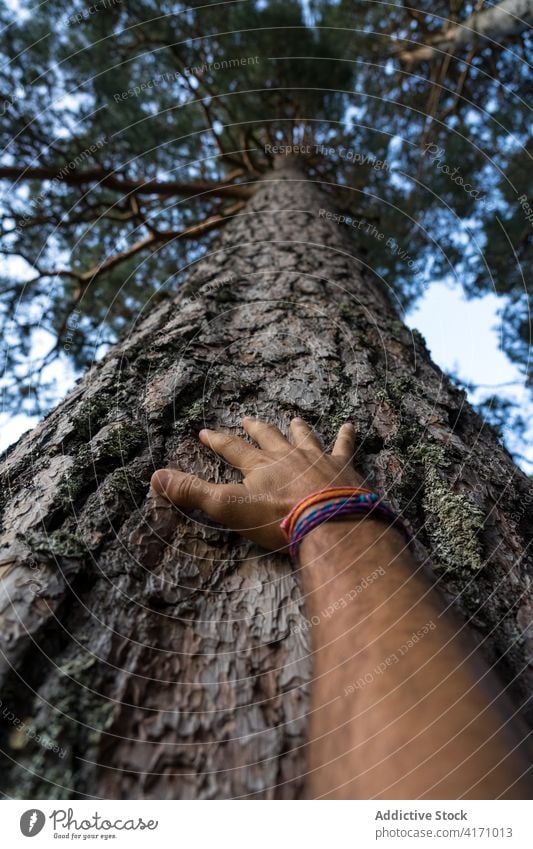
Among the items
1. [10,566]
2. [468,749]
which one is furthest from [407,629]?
[10,566]

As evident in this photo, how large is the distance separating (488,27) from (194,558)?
6.69 m

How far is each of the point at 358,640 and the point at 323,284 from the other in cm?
194

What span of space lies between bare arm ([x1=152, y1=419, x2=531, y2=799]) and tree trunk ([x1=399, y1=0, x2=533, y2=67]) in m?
5.49

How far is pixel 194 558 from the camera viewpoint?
109 cm

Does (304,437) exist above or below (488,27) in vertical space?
below

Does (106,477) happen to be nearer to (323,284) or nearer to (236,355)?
(236,355)

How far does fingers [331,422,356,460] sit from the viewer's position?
135cm

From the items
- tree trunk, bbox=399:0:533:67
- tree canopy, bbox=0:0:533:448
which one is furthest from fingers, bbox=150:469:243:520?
→ tree trunk, bbox=399:0:533:67

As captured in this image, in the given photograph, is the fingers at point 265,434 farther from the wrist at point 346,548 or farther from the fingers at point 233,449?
the wrist at point 346,548

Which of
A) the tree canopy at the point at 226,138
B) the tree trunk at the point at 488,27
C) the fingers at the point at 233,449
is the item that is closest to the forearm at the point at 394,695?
the fingers at the point at 233,449

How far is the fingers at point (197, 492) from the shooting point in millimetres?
1113

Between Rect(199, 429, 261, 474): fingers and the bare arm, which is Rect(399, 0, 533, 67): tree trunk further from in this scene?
the bare arm

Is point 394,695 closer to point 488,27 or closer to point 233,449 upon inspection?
point 233,449
